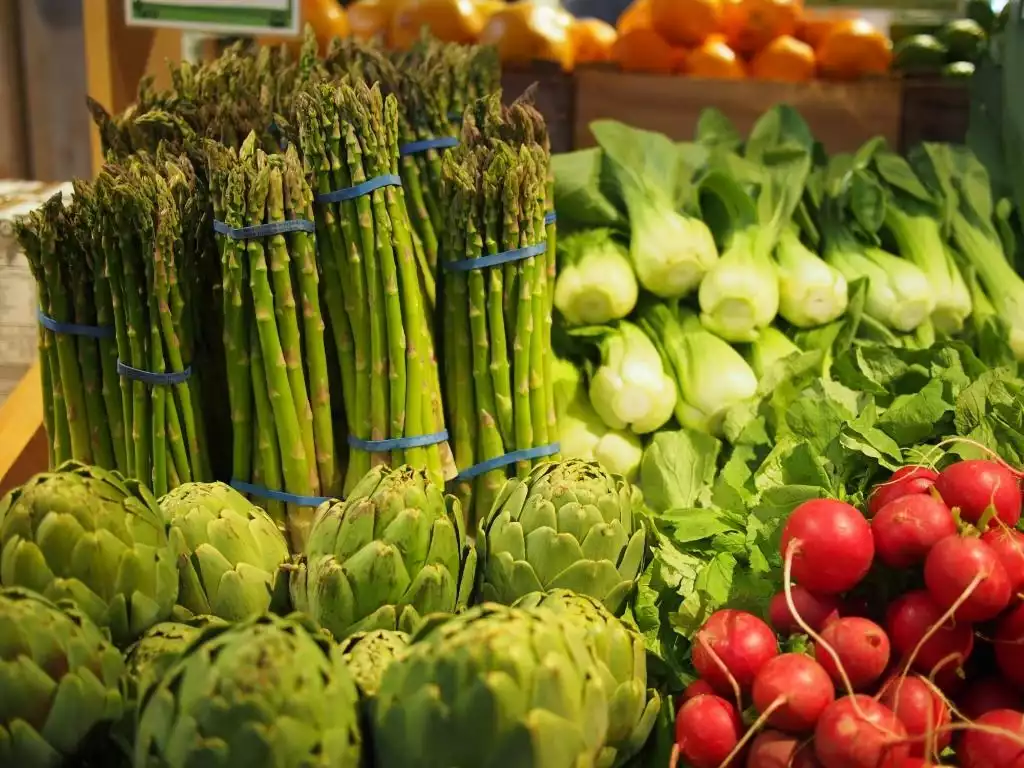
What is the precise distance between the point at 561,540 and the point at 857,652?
0.43 metres

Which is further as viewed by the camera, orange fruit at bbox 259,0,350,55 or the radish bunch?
orange fruit at bbox 259,0,350,55

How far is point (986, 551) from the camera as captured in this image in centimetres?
112

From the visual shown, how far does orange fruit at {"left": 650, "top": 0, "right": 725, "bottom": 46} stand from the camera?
9.18 feet

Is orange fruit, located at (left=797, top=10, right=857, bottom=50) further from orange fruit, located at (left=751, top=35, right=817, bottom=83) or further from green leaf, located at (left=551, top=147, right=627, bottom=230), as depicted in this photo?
green leaf, located at (left=551, top=147, right=627, bottom=230)

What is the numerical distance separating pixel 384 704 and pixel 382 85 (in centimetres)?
127

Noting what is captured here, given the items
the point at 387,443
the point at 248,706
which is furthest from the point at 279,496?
the point at 248,706

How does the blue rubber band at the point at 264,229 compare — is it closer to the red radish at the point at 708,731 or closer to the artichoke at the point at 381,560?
the artichoke at the point at 381,560

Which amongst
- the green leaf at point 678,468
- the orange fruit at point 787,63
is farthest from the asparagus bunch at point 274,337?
the orange fruit at point 787,63

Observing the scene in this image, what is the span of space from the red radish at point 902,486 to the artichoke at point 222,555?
86cm

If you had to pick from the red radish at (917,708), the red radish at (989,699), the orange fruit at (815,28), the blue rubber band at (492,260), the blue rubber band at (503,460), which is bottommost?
the red radish at (989,699)

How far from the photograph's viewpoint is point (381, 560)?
1285mm

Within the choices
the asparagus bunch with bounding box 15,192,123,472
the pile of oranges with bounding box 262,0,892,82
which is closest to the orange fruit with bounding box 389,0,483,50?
the pile of oranges with bounding box 262,0,892,82

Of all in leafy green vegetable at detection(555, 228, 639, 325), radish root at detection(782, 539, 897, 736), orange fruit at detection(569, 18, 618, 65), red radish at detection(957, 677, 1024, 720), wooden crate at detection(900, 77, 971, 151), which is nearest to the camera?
radish root at detection(782, 539, 897, 736)

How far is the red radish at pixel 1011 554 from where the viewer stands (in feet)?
3.82
